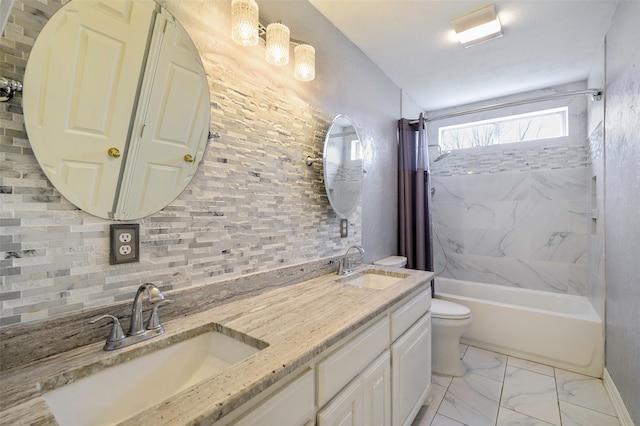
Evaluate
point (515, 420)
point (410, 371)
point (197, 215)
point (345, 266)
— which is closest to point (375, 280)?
point (345, 266)

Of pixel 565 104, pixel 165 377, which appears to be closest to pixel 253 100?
pixel 165 377

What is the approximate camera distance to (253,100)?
128 cm

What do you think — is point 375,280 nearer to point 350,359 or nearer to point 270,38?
point 350,359

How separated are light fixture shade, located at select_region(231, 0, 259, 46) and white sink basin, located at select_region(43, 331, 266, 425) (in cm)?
114

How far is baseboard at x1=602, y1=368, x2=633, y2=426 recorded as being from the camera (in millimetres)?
1527

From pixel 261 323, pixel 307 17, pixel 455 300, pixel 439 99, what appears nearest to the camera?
pixel 261 323

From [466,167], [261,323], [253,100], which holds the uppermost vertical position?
[466,167]

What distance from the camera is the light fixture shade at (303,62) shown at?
1.44m

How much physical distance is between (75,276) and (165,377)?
39 cm

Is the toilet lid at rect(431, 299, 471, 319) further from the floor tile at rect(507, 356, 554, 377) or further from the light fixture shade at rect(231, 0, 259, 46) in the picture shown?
the light fixture shade at rect(231, 0, 259, 46)

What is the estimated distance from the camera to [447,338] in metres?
2.09

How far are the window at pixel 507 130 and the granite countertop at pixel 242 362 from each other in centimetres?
256

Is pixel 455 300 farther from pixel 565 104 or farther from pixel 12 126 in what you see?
pixel 12 126

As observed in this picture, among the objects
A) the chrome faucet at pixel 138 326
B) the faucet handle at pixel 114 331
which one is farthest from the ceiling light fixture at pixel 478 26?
the faucet handle at pixel 114 331
